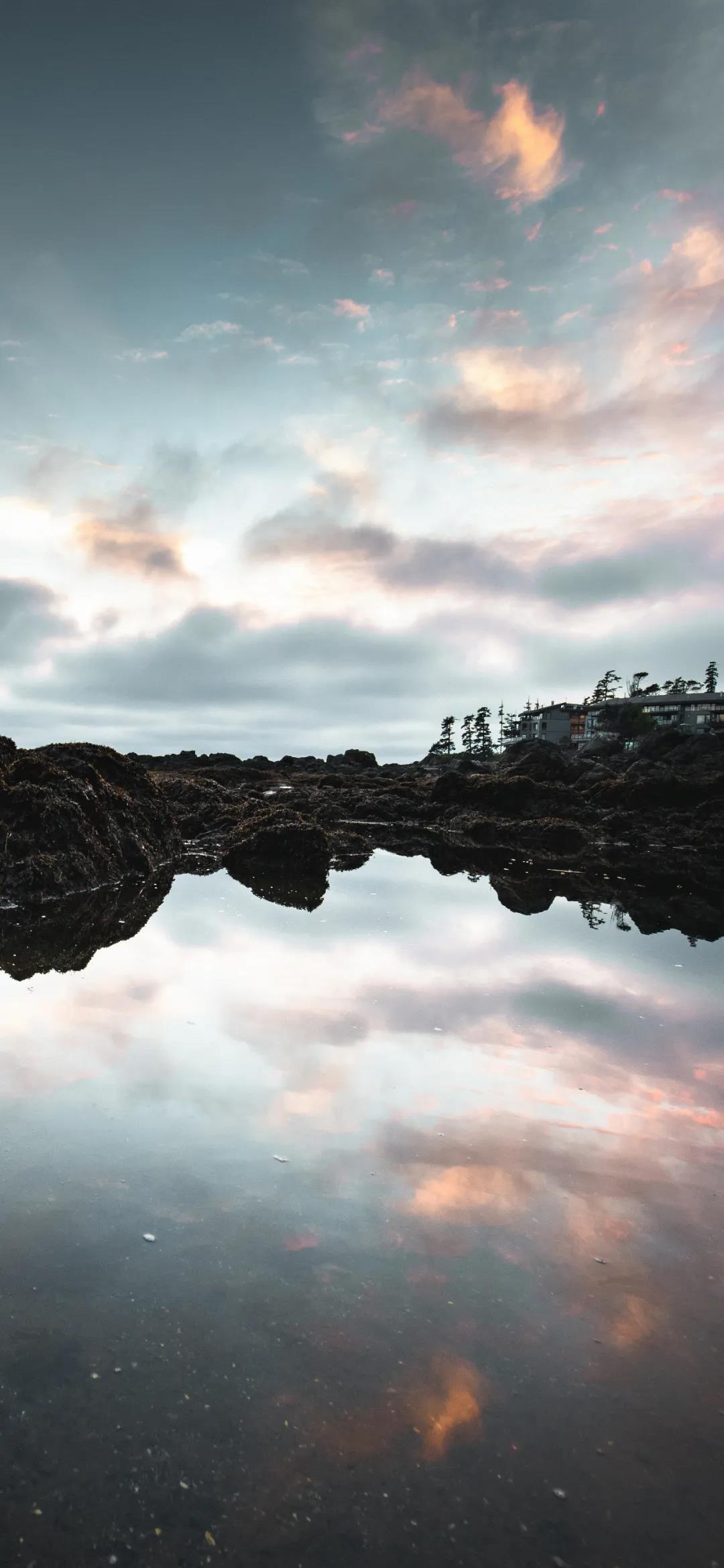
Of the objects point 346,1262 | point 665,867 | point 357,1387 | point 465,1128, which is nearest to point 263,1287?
point 346,1262

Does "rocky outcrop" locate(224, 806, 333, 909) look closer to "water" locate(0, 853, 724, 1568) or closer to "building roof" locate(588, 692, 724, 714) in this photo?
"water" locate(0, 853, 724, 1568)

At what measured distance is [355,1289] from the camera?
3.15 m

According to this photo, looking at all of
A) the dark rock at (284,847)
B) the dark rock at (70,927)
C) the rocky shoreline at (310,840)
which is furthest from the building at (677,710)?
the dark rock at (70,927)

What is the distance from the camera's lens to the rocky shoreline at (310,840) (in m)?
12.1

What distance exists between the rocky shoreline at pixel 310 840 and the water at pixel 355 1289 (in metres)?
3.92

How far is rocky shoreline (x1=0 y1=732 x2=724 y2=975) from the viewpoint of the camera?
12.1m

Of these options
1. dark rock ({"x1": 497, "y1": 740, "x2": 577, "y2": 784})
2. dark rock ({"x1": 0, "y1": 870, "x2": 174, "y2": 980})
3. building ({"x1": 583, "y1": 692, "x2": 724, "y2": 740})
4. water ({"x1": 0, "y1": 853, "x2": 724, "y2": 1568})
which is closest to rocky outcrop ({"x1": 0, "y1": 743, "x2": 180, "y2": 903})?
dark rock ({"x1": 0, "y1": 870, "x2": 174, "y2": 980})

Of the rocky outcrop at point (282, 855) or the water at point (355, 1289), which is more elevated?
the rocky outcrop at point (282, 855)

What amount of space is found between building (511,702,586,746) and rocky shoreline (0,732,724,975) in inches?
3450

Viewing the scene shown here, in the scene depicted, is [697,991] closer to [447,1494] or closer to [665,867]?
[447,1494]

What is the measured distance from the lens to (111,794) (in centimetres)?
1669

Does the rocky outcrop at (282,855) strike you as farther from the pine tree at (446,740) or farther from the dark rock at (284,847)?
the pine tree at (446,740)

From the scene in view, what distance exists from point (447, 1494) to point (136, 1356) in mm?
1242

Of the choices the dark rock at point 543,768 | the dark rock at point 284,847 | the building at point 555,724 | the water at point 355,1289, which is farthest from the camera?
the building at point 555,724
